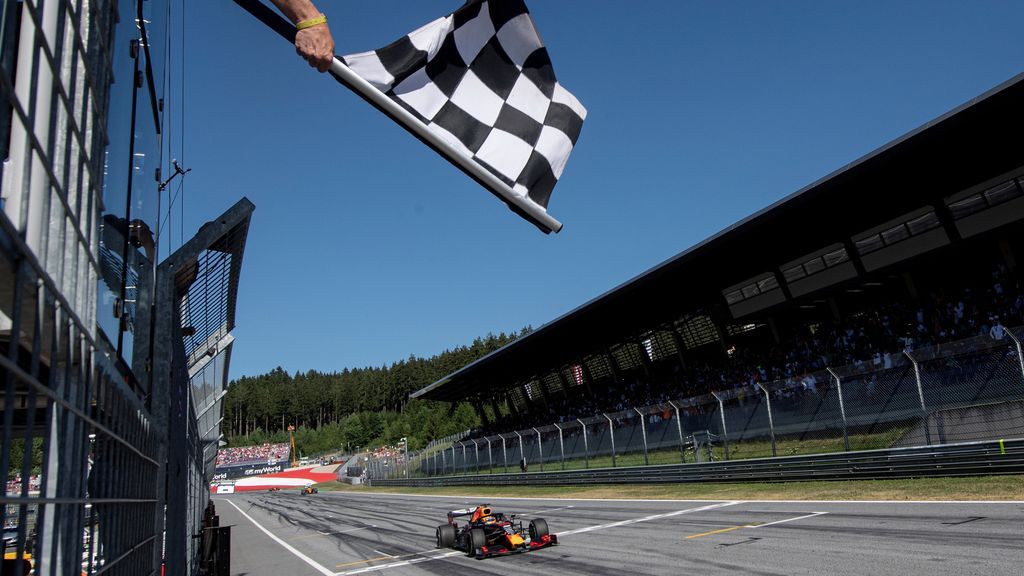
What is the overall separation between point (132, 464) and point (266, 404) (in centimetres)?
15023

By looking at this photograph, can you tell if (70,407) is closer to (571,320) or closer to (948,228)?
(948,228)

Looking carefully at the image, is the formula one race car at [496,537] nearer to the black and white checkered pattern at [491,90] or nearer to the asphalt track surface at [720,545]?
the asphalt track surface at [720,545]

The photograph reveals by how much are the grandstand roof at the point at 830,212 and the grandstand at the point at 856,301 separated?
0.19 ft

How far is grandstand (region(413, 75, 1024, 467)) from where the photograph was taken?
16344 mm

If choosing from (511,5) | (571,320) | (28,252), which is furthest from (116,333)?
(571,320)

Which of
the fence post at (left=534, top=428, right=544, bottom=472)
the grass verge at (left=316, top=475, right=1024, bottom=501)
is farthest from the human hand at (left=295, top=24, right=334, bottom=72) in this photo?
the fence post at (left=534, top=428, right=544, bottom=472)

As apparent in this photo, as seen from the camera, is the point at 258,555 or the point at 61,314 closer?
the point at 61,314

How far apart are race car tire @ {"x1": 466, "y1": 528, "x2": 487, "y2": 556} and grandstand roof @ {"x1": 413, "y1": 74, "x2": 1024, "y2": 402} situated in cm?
1465

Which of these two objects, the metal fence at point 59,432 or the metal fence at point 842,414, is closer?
the metal fence at point 59,432

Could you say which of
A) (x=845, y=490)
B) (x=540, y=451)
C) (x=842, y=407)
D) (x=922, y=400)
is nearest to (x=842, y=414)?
(x=842, y=407)

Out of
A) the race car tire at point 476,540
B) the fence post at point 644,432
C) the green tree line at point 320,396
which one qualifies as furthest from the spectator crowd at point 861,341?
the green tree line at point 320,396

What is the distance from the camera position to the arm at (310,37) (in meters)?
2.57

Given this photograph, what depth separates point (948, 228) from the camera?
2183 cm

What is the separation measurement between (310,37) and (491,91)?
49.7 inches
